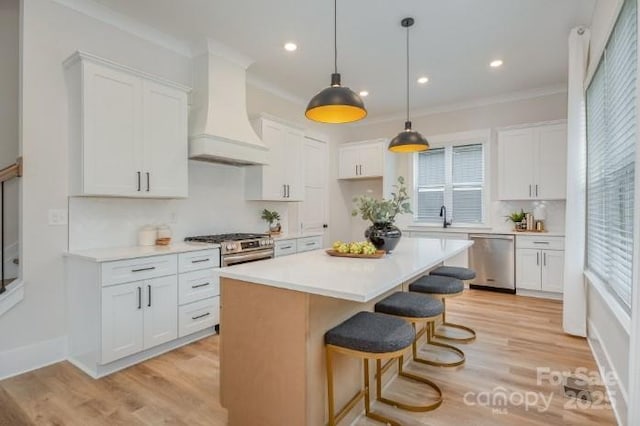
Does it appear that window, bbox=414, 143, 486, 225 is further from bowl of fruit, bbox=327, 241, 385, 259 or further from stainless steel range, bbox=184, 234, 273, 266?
bowl of fruit, bbox=327, 241, 385, 259

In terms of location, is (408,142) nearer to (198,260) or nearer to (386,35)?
(386,35)

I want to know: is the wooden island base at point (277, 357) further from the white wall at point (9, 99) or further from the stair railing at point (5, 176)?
the white wall at point (9, 99)

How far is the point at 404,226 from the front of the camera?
5988mm

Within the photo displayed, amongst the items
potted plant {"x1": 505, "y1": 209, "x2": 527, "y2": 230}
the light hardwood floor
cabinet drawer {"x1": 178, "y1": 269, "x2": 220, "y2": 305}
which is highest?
potted plant {"x1": 505, "y1": 209, "x2": 527, "y2": 230}

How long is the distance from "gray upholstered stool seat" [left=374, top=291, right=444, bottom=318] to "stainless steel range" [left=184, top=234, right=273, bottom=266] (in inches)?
68.3

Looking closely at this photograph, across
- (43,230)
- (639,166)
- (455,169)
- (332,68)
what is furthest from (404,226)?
(43,230)

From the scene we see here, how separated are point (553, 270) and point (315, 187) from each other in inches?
143

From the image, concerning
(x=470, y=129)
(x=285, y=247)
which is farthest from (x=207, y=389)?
(x=470, y=129)

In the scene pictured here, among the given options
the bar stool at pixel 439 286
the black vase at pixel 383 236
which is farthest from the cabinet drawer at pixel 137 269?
the bar stool at pixel 439 286

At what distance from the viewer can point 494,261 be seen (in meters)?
4.95

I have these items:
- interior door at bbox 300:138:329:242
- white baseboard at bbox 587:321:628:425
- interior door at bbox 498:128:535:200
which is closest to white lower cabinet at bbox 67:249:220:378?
interior door at bbox 300:138:329:242

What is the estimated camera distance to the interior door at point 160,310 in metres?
2.79

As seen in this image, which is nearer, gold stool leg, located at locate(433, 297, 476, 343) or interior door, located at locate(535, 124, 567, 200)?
gold stool leg, located at locate(433, 297, 476, 343)

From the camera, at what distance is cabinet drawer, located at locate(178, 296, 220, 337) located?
3.06m
